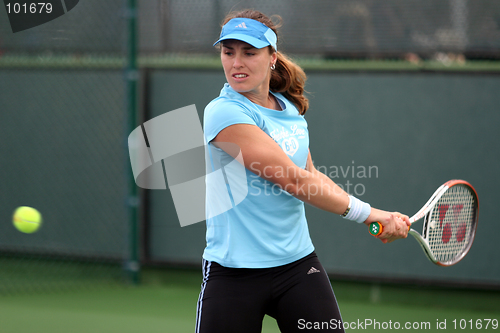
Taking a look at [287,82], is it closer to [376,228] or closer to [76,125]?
[376,228]

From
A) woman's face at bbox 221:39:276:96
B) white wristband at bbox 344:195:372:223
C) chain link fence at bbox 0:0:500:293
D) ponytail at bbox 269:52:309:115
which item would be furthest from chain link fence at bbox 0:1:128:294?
white wristband at bbox 344:195:372:223

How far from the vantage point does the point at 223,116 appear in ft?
6.56

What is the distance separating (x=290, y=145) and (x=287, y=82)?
1.23 ft

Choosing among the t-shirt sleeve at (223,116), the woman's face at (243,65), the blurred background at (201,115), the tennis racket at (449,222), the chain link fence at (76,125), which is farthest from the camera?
the chain link fence at (76,125)

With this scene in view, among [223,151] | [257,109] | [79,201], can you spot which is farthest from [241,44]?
[79,201]

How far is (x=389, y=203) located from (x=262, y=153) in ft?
8.18

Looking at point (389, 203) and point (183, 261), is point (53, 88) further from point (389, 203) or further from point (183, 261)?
point (389, 203)

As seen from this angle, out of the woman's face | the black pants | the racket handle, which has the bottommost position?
the black pants

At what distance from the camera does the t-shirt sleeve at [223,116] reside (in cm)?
199

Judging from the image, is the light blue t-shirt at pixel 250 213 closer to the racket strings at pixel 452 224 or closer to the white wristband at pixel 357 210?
the white wristband at pixel 357 210

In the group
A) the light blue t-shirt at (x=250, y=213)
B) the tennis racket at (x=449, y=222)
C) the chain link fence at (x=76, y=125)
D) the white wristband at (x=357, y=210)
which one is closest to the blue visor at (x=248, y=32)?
the light blue t-shirt at (x=250, y=213)

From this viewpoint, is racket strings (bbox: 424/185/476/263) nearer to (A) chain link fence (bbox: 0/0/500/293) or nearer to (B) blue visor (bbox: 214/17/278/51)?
(B) blue visor (bbox: 214/17/278/51)

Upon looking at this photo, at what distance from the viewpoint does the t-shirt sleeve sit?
1.99 meters

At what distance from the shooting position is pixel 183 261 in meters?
4.67
